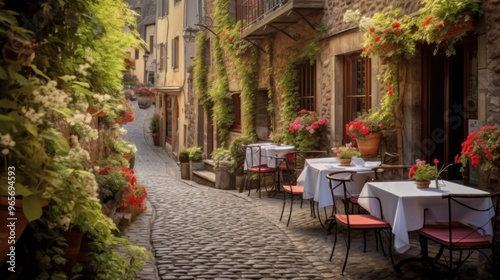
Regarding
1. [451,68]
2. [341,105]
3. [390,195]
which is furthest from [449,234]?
[341,105]

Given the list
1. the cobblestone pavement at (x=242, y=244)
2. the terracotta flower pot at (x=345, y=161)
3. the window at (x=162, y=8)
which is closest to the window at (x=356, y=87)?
the terracotta flower pot at (x=345, y=161)

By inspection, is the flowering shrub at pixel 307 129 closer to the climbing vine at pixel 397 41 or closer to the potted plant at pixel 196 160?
the climbing vine at pixel 397 41

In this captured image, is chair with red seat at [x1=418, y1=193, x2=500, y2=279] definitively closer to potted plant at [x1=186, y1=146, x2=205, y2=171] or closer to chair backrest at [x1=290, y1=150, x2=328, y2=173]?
chair backrest at [x1=290, y1=150, x2=328, y2=173]

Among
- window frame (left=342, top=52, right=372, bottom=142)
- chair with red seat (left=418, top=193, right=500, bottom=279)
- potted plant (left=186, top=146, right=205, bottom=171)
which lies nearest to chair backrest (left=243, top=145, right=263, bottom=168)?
window frame (left=342, top=52, right=372, bottom=142)

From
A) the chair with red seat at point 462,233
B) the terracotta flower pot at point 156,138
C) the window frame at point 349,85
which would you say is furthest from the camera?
the terracotta flower pot at point 156,138

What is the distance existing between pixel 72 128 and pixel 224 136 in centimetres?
1283

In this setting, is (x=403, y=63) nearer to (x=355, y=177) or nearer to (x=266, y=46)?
(x=355, y=177)

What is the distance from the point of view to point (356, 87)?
1049 cm

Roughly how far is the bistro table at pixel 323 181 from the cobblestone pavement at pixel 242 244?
48 cm

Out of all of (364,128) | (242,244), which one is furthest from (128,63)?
(364,128)

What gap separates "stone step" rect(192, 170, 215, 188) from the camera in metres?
A: 15.8

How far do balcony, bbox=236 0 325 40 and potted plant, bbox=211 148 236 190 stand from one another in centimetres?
281

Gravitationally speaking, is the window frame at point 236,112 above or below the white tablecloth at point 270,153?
above

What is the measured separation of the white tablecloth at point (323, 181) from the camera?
25.9ft
